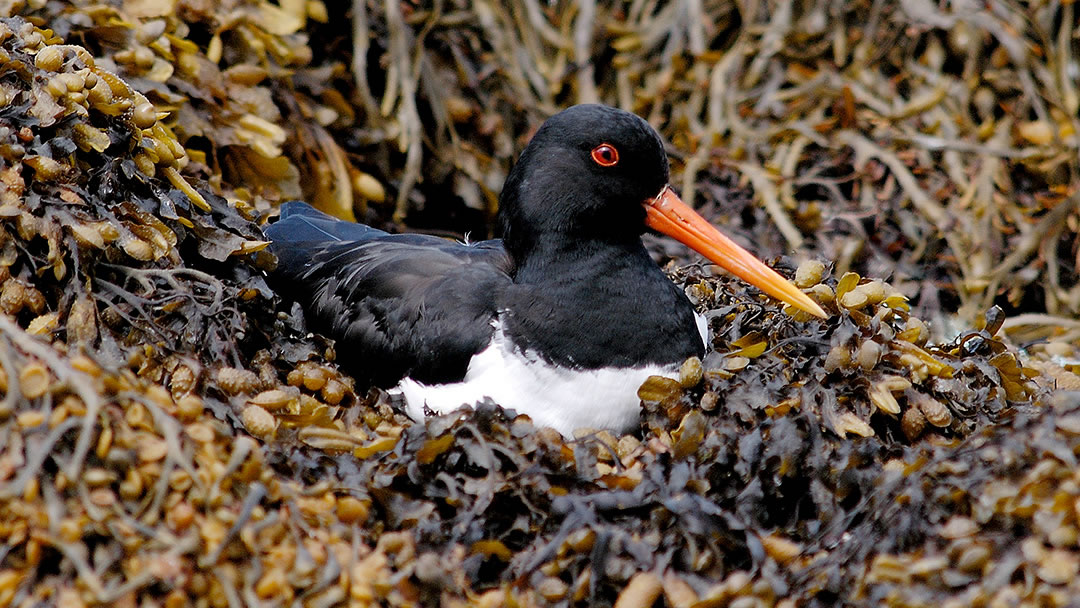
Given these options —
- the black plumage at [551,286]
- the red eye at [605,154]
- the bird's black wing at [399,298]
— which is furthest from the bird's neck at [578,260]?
the red eye at [605,154]

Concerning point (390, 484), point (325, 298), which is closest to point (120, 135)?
point (325, 298)

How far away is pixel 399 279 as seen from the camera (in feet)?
11.0

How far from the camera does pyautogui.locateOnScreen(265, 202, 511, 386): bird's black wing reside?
3.20m

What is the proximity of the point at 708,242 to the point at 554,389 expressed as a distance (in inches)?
29.0

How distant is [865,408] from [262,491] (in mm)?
1601

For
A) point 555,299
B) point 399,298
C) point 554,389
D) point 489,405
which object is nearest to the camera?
point 489,405

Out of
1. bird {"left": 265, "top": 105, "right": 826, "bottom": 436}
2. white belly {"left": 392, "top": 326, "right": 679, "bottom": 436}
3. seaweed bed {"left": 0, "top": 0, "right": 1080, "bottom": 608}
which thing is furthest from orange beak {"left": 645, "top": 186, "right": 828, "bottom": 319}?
white belly {"left": 392, "top": 326, "right": 679, "bottom": 436}

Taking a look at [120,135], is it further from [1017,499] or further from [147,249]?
[1017,499]

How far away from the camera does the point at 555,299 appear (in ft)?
10.4

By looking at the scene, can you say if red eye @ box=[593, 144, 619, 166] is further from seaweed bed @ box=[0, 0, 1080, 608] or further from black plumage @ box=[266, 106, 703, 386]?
seaweed bed @ box=[0, 0, 1080, 608]

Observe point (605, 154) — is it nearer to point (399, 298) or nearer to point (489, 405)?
point (399, 298)

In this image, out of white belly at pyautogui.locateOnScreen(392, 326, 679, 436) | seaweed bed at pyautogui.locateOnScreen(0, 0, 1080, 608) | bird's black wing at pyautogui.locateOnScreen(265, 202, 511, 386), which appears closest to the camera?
seaweed bed at pyautogui.locateOnScreen(0, 0, 1080, 608)

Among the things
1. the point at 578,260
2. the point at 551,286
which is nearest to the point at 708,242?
the point at 578,260

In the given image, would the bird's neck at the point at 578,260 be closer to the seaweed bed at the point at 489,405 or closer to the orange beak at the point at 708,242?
the orange beak at the point at 708,242
